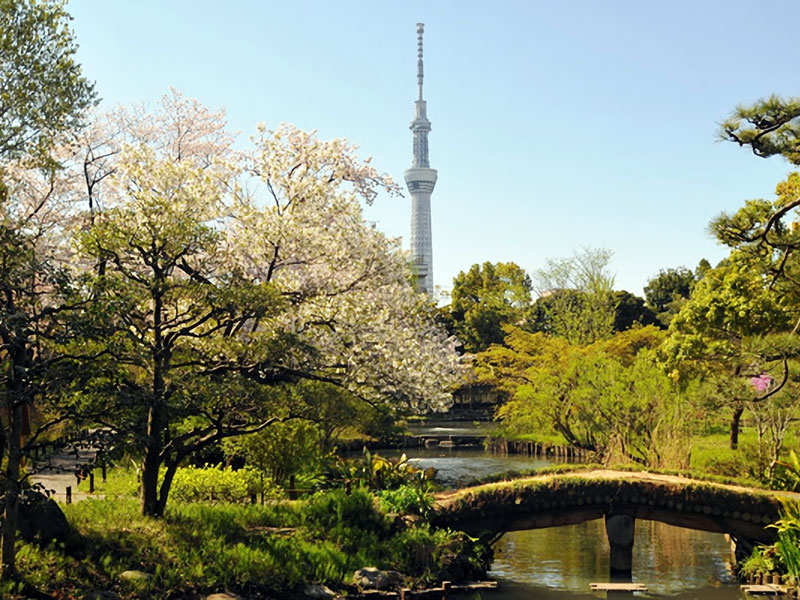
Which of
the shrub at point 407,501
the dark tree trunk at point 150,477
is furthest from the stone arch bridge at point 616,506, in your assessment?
the dark tree trunk at point 150,477

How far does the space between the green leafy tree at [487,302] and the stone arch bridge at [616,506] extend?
3983 cm

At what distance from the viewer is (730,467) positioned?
20.6 metres

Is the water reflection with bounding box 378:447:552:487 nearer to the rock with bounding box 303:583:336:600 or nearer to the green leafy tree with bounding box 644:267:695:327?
the rock with bounding box 303:583:336:600

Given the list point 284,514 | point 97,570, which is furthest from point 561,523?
point 97,570

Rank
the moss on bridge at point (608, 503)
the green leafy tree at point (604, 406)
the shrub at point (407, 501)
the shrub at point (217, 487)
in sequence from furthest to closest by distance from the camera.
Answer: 1. the green leafy tree at point (604, 406)
2. the shrub at point (217, 487)
3. the moss on bridge at point (608, 503)
4. the shrub at point (407, 501)

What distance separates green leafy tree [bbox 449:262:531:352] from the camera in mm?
60938

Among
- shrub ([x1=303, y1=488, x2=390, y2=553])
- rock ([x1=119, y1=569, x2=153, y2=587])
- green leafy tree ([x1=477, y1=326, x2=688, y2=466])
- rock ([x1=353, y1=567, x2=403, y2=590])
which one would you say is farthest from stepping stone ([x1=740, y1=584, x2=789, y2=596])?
rock ([x1=119, y1=569, x2=153, y2=587])

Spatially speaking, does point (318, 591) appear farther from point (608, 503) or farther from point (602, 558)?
point (602, 558)

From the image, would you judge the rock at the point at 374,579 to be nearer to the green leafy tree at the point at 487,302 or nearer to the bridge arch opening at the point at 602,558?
the bridge arch opening at the point at 602,558

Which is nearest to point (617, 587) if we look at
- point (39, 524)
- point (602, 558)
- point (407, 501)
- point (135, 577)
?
point (602, 558)

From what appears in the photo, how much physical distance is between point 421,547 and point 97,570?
18.2ft

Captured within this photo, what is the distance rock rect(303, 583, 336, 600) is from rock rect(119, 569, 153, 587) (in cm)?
248

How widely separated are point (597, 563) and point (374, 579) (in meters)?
5.96

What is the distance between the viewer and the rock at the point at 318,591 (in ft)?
42.3
